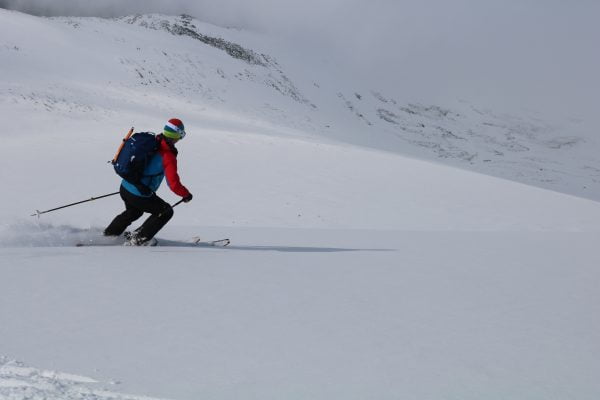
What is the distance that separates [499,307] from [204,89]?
57.5 m

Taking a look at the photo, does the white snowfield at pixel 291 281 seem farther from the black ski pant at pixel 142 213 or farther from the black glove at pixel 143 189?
the black glove at pixel 143 189

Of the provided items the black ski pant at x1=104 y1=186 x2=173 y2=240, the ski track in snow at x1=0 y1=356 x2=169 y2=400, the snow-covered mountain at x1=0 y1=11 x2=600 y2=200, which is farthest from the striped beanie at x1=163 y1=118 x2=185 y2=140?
the snow-covered mountain at x1=0 y1=11 x2=600 y2=200

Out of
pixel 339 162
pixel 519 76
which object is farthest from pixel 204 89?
pixel 519 76

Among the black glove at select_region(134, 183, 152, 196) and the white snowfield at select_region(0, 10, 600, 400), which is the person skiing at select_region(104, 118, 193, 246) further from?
the white snowfield at select_region(0, 10, 600, 400)

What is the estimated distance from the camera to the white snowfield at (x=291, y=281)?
2887mm

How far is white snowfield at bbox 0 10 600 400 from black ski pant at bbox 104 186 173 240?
32cm

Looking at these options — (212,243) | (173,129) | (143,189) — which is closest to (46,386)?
(173,129)

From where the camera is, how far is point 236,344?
3.29 metres

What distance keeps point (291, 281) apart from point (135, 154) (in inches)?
111

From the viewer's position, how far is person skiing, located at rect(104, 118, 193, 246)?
673 centimetres

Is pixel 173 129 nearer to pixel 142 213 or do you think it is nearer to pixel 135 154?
pixel 135 154

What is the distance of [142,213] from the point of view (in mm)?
7148

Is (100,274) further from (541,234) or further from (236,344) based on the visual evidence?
(541,234)

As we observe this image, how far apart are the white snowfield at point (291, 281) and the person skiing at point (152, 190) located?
35 centimetres
